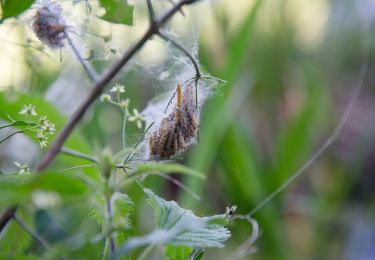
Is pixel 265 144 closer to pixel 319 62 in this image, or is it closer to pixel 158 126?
pixel 319 62

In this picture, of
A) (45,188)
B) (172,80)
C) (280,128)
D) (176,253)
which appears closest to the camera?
(45,188)

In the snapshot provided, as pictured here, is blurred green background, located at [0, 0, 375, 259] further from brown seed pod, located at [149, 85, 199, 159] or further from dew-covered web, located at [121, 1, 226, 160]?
brown seed pod, located at [149, 85, 199, 159]

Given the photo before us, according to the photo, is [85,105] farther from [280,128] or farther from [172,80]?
[280,128]

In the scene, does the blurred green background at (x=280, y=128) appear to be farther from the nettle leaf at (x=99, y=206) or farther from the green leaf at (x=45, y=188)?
the green leaf at (x=45, y=188)

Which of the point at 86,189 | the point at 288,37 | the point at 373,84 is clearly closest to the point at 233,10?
the point at 288,37

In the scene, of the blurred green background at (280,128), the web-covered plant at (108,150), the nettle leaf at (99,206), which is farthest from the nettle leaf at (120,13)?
the blurred green background at (280,128)

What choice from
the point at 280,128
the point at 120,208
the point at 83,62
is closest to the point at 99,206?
the point at 120,208
